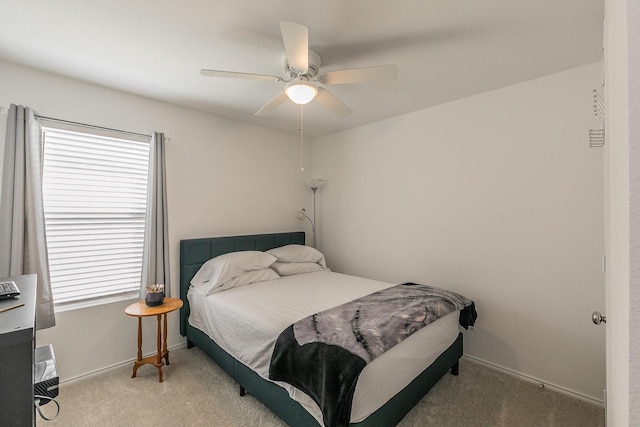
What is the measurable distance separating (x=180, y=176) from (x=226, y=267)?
1115 millimetres

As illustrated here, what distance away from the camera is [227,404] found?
2.13 meters

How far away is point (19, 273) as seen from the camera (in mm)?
2090

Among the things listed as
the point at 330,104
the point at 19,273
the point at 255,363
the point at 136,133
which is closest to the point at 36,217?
the point at 19,273

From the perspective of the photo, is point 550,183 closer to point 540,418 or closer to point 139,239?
point 540,418

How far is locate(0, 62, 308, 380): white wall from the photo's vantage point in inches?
93.7

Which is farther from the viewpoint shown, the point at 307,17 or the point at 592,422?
the point at 592,422

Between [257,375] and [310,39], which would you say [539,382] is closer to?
[257,375]

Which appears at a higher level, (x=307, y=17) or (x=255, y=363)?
→ (x=307, y=17)

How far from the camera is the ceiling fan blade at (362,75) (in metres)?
1.73

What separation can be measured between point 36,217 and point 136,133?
3.53 ft

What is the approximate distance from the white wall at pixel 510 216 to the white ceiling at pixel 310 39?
0.36 m

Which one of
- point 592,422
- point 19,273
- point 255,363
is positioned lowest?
point 592,422

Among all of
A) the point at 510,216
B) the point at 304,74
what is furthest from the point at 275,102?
A: the point at 510,216

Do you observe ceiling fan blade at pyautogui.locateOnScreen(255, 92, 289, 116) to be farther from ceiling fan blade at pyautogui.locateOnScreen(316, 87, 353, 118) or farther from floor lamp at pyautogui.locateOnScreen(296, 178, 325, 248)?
floor lamp at pyautogui.locateOnScreen(296, 178, 325, 248)
